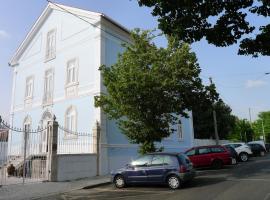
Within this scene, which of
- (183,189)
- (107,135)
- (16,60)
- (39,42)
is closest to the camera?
(183,189)

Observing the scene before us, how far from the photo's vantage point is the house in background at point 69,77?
880 inches

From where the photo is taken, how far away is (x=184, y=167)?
13914 mm

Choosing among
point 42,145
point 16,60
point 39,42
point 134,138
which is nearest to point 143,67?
point 134,138

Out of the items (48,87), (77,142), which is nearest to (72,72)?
(48,87)

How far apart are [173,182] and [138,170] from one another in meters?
1.69

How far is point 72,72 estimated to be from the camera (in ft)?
81.6

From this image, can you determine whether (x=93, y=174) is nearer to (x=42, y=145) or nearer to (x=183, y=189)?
(x=42, y=145)

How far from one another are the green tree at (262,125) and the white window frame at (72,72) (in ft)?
242

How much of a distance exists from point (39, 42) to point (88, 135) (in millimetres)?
12472

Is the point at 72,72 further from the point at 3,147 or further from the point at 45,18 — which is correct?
the point at 3,147

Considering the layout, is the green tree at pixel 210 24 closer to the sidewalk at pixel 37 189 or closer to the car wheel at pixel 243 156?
the sidewalk at pixel 37 189

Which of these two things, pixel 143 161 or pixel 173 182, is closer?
pixel 173 182

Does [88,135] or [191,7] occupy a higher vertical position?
[191,7]

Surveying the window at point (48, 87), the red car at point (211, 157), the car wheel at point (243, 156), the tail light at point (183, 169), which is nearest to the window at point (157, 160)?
the tail light at point (183, 169)
